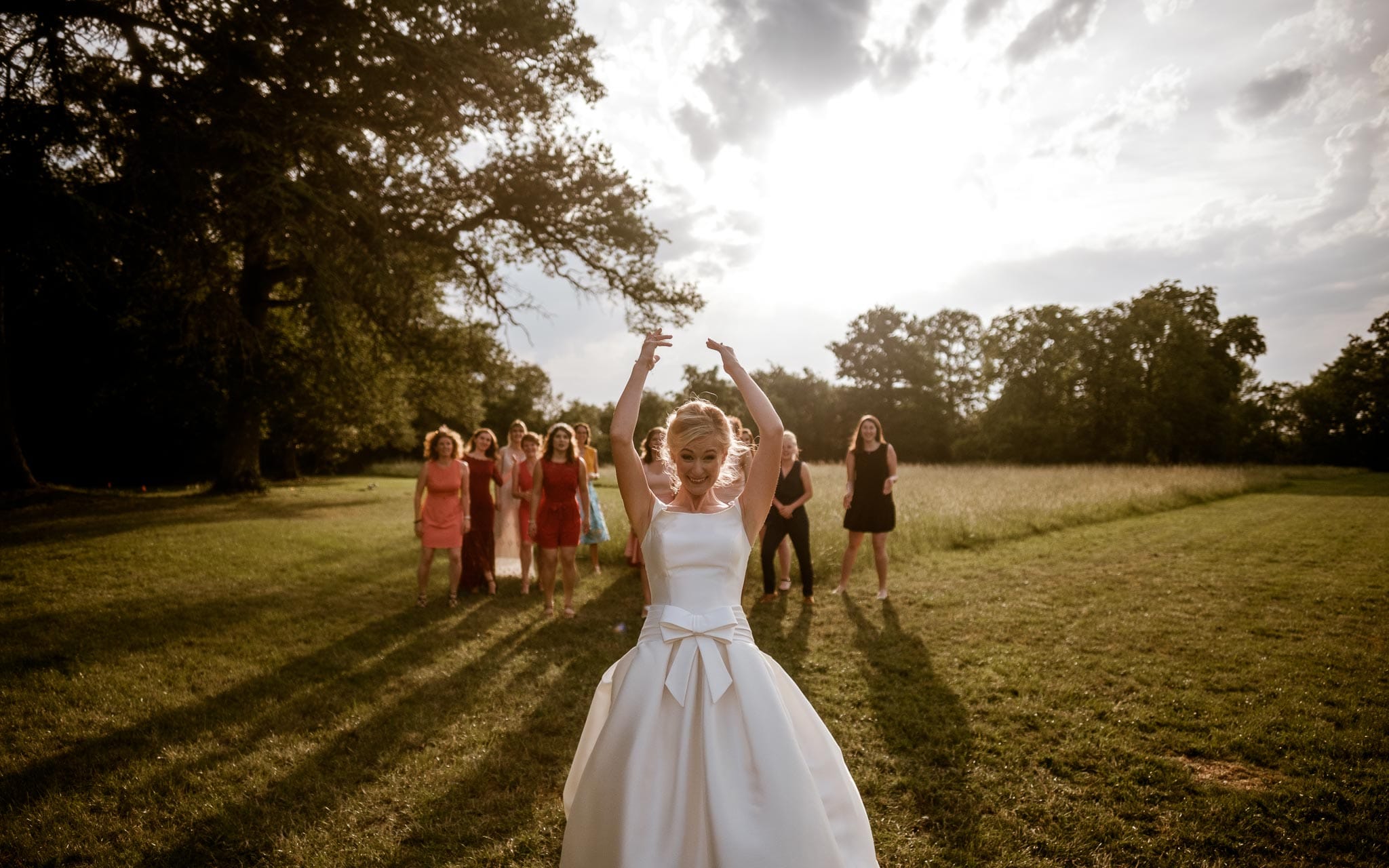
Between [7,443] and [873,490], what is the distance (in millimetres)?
20802

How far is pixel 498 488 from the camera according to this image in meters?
11.4

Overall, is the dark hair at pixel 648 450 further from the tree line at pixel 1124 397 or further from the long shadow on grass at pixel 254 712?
the tree line at pixel 1124 397

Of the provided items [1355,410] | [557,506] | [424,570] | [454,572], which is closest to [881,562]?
[557,506]

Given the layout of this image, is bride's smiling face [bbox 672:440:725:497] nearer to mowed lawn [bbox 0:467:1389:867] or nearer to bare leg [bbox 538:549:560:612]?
mowed lawn [bbox 0:467:1389:867]

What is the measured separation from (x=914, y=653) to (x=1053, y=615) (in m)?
2.52

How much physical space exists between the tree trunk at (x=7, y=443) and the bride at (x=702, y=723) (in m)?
20.7

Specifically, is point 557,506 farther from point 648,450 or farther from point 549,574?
point 648,450

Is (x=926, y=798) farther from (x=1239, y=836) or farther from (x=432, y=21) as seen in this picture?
(x=432, y=21)

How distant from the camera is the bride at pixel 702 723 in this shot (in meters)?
2.27

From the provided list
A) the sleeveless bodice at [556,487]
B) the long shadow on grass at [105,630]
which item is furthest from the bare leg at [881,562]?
the long shadow on grass at [105,630]

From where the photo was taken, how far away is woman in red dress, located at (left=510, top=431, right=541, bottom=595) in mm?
9703

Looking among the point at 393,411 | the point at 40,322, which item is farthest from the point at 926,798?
the point at 40,322

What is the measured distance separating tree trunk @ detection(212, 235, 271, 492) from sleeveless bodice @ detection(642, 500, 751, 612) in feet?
64.5

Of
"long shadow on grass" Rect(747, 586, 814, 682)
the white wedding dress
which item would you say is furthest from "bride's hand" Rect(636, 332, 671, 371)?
"long shadow on grass" Rect(747, 586, 814, 682)
